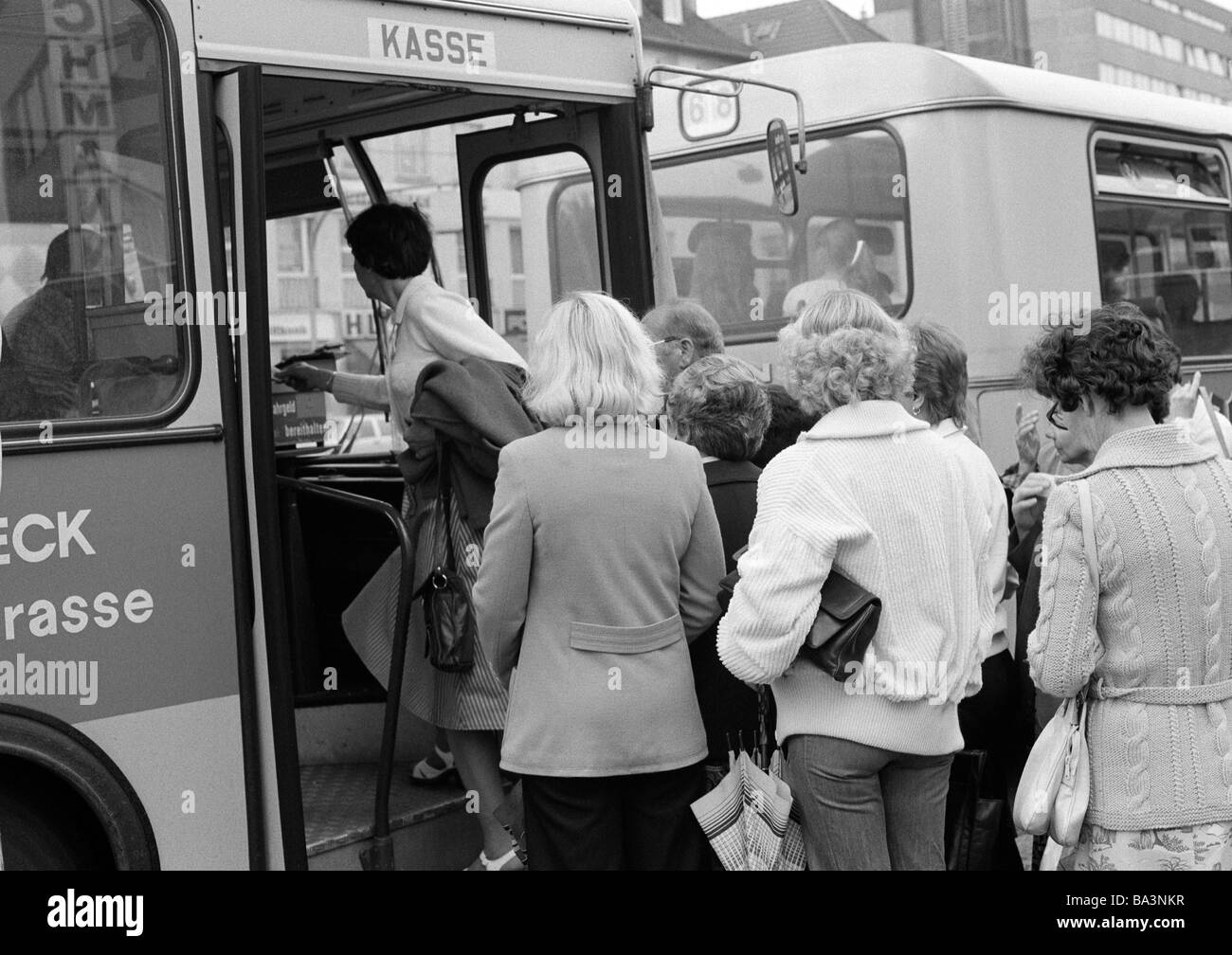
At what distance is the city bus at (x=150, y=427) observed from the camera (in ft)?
10.7

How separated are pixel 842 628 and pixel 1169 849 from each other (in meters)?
0.81

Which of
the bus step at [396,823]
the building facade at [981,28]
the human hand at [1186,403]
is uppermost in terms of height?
the building facade at [981,28]

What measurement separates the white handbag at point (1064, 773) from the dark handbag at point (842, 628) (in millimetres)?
456

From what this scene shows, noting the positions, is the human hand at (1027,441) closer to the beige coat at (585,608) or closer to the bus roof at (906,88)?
the beige coat at (585,608)

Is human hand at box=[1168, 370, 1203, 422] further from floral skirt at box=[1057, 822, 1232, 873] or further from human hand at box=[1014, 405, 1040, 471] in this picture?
floral skirt at box=[1057, 822, 1232, 873]

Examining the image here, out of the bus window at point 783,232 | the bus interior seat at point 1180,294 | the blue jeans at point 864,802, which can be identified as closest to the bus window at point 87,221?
the blue jeans at point 864,802

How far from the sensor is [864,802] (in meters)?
3.10

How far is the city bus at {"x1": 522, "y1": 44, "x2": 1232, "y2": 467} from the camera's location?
718 centimetres

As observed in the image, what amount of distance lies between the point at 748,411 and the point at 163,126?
5.22 ft

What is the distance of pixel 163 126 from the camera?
3.47 m

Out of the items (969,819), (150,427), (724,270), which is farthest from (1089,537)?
(724,270)

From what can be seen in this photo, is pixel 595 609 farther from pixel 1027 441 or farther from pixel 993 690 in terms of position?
pixel 1027 441
